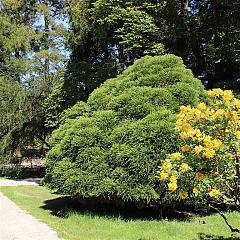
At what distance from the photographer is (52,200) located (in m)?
11.2

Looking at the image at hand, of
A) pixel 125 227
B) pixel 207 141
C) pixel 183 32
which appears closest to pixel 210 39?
pixel 183 32

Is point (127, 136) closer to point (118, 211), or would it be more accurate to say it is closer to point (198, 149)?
point (118, 211)

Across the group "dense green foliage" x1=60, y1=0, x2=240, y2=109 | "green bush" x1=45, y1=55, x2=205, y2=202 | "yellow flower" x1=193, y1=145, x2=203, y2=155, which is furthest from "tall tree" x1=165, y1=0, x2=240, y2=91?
"yellow flower" x1=193, y1=145, x2=203, y2=155

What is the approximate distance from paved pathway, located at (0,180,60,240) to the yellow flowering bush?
8.56 feet

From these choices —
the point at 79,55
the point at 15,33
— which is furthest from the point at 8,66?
the point at 79,55

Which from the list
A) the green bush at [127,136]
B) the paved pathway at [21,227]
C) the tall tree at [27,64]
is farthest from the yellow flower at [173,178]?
the tall tree at [27,64]

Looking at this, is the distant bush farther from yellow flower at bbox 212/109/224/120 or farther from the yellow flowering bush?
yellow flower at bbox 212/109/224/120

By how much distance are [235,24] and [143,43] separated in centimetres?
289

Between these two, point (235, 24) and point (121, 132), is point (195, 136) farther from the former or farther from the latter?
point (235, 24)

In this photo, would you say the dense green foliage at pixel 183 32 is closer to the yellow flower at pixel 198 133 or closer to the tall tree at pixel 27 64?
the tall tree at pixel 27 64

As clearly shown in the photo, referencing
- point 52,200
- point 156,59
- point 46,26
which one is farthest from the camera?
point 46,26

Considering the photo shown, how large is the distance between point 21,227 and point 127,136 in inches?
101

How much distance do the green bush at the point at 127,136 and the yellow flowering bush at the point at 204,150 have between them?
296 centimetres

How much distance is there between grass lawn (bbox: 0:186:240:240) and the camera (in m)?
6.31
